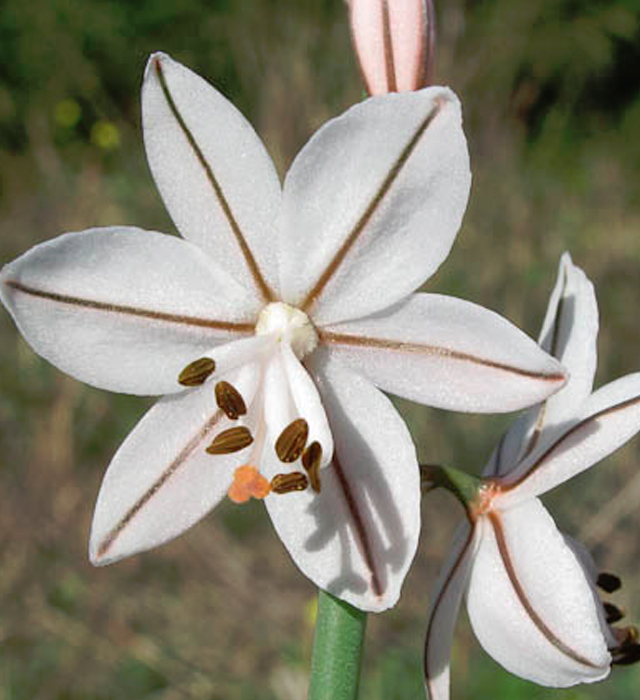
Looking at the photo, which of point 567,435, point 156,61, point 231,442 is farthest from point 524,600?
point 156,61

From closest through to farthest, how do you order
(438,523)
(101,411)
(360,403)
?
1. (360,403)
2. (438,523)
3. (101,411)

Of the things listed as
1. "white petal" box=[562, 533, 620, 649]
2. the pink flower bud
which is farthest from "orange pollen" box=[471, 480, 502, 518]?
the pink flower bud

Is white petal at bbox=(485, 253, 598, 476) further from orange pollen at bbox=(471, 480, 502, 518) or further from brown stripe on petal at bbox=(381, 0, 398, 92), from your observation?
brown stripe on petal at bbox=(381, 0, 398, 92)

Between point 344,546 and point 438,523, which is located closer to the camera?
point 344,546

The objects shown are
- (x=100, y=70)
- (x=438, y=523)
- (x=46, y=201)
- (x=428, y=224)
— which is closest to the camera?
(x=428, y=224)

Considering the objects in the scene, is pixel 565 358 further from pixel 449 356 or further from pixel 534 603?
pixel 534 603

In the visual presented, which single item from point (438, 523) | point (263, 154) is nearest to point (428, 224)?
point (263, 154)

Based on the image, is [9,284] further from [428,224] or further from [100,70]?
[100,70]
